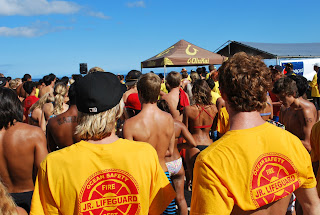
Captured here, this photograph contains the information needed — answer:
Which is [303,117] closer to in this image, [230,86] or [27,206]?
[230,86]

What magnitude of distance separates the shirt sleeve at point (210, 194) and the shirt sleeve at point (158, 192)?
408 millimetres

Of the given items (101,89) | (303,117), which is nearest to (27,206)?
(101,89)

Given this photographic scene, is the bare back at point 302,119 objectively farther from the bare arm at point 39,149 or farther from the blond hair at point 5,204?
the blond hair at point 5,204


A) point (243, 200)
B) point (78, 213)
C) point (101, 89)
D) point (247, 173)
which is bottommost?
point (78, 213)

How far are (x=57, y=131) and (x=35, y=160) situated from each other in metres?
0.78

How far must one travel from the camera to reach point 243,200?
153 centimetres

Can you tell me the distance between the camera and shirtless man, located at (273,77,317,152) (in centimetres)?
393

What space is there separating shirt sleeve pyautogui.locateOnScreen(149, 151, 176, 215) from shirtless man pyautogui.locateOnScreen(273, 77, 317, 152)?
2.56m

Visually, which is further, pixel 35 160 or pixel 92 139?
pixel 35 160

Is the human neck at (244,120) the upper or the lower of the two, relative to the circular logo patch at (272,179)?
upper

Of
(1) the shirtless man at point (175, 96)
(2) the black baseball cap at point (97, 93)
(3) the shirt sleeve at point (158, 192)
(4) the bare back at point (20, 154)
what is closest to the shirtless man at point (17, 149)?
(4) the bare back at point (20, 154)

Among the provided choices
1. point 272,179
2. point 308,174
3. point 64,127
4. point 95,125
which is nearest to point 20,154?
point 64,127

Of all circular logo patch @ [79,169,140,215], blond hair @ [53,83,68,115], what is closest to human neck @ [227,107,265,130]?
circular logo patch @ [79,169,140,215]

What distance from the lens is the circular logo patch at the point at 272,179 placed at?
5.11ft
